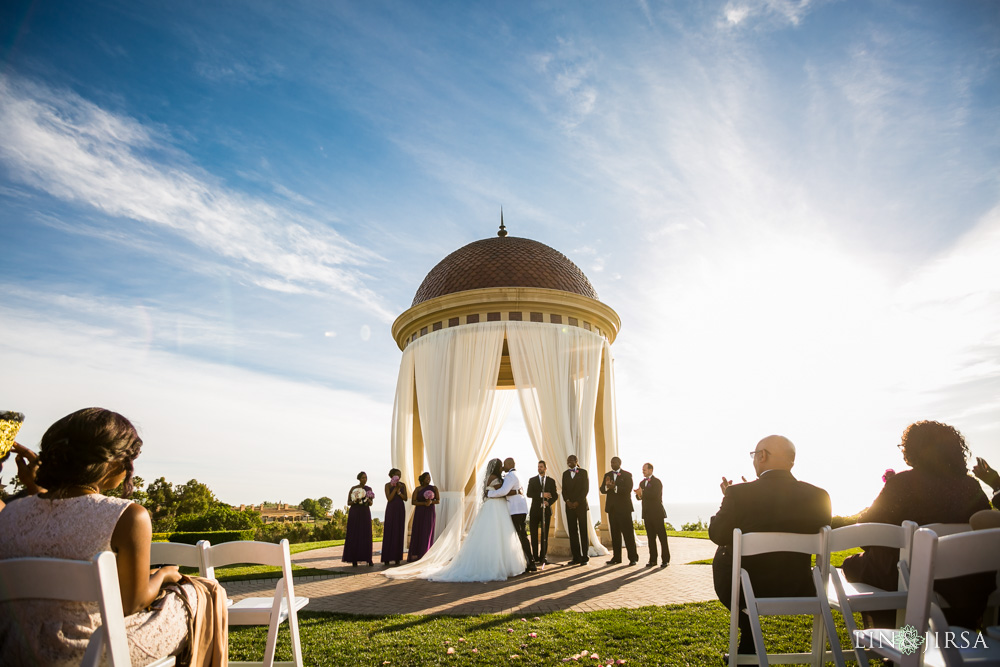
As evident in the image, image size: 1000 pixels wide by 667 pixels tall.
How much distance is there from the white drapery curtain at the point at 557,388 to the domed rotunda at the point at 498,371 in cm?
2

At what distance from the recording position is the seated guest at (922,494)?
4.11 meters

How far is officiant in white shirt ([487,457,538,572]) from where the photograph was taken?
1005cm

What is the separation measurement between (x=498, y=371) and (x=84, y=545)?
11.4m

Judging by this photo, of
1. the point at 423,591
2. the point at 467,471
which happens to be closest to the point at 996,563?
the point at 423,591

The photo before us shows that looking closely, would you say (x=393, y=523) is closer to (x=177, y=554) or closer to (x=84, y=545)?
(x=177, y=554)

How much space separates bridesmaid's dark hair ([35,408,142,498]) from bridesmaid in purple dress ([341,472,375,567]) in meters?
9.22

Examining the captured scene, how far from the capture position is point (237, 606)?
3.72 metres

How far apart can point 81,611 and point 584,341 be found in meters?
12.0

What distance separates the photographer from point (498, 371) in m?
13.7

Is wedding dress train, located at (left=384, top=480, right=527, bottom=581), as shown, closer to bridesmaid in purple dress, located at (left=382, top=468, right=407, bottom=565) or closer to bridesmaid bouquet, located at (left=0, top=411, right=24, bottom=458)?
bridesmaid in purple dress, located at (left=382, top=468, right=407, bottom=565)

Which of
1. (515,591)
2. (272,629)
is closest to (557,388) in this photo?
(515,591)

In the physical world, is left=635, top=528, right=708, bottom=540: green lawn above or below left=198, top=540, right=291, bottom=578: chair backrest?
below

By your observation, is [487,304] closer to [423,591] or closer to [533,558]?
[533,558]

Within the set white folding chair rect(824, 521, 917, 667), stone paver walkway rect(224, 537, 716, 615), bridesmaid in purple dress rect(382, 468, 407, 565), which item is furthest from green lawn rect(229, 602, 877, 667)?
bridesmaid in purple dress rect(382, 468, 407, 565)
